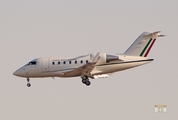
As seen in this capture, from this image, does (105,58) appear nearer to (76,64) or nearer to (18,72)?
(76,64)

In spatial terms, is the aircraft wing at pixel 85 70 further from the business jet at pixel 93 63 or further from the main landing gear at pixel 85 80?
the main landing gear at pixel 85 80

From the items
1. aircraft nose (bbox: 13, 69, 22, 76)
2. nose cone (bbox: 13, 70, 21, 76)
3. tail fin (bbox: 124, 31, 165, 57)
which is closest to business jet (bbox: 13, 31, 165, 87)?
tail fin (bbox: 124, 31, 165, 57)

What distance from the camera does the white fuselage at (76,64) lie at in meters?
68.2

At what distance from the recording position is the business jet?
68.2m

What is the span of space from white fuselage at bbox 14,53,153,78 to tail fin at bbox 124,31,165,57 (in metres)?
1.07

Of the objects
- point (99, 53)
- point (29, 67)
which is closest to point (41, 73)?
point (29, 67)

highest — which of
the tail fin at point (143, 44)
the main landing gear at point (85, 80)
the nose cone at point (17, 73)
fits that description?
the tail fin at point (143, 44)

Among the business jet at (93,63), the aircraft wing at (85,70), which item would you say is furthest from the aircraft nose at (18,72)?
the aircraft wing at (85,70)

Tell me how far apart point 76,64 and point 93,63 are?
2.82m

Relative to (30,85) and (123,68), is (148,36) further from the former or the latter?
(30,85)

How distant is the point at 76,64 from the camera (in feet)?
227

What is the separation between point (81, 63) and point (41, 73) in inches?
162

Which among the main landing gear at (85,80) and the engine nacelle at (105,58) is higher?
the engine nacelle at (105,58)

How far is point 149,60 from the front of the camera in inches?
2699
